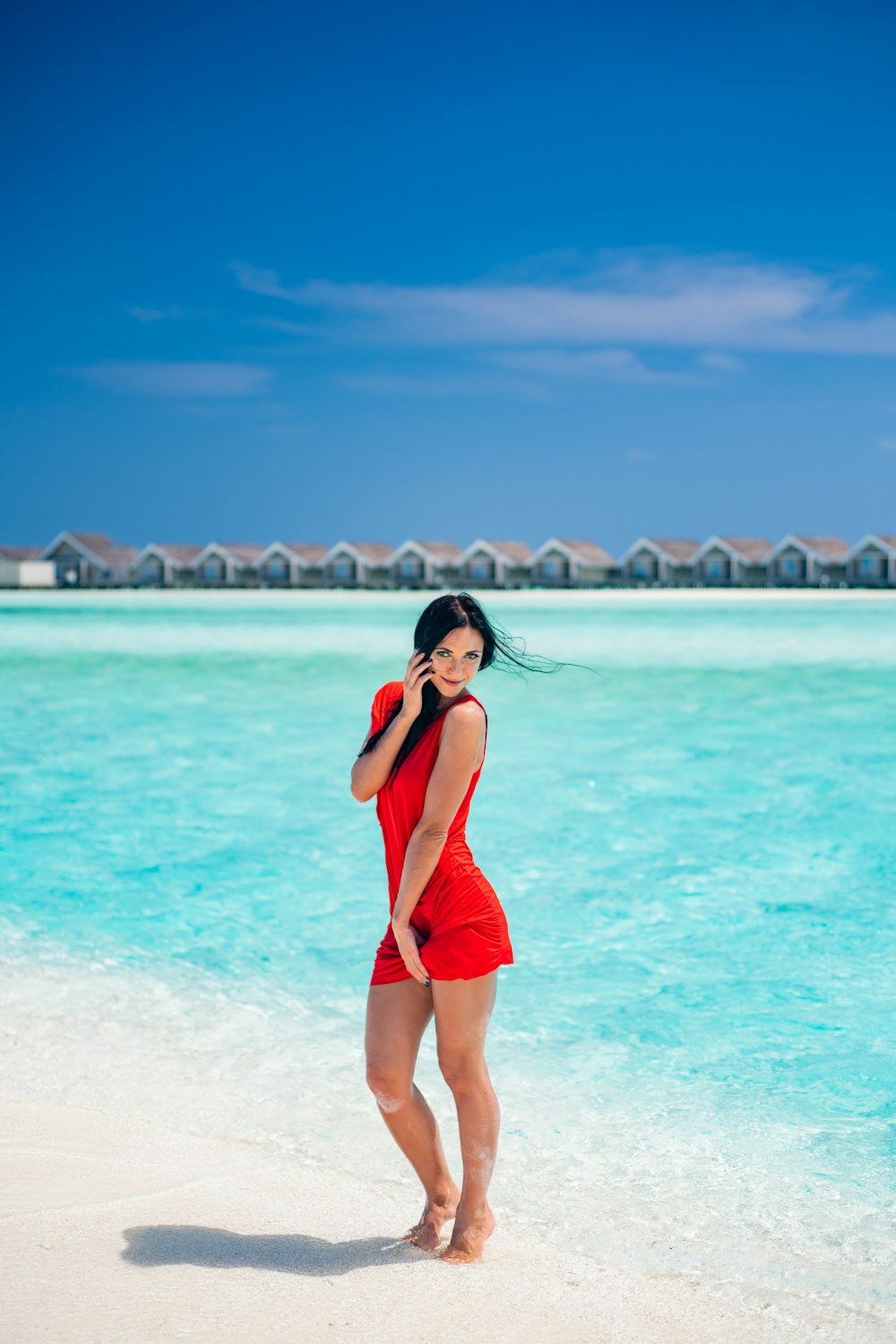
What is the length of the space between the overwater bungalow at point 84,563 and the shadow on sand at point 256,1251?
247ft

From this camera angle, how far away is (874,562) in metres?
62.3

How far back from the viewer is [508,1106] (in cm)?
399

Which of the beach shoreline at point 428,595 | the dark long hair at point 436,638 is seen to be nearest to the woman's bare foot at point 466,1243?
the dark long hair at point 436,638

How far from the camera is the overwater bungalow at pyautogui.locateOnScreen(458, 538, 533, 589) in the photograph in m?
68.9

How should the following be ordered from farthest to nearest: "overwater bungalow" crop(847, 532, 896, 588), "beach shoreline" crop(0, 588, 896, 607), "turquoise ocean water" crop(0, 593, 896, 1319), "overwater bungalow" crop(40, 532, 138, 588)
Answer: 1. "overwater bungalow" crop(40, 532, 138, 588)
2. "overwater bungalow" crop(847, 532, 896, 588)
3. "beach shoreline" crop(0, 588, 896, 607)
4. "turquoise ocean water" crop(0, 593, 896, 1319)

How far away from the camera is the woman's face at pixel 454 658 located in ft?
7.73

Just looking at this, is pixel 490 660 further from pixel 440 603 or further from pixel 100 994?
pixel 100 994

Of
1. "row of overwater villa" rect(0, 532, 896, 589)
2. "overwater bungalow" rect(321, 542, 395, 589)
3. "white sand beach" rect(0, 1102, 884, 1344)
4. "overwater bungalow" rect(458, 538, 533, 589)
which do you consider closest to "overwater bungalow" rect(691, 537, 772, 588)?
"row of overwater villa" rect(0, 532, 896, 589)

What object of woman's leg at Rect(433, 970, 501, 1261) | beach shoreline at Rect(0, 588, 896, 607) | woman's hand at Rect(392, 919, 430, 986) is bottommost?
woman's leg at Rect(433, 970, 501, 1261)

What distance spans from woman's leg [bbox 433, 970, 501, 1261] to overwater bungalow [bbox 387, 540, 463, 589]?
2671 inches

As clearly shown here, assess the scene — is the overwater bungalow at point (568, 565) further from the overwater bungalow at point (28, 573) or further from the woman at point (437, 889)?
the woman at point (437, 889)

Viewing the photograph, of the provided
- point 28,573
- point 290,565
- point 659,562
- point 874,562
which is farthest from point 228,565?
point 874,562

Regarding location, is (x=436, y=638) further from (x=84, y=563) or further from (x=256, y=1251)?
(x=84, y=563)

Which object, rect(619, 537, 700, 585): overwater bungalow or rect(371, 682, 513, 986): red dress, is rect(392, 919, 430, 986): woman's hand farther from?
rect(619, 537, 700, 585): overwater bungalow
